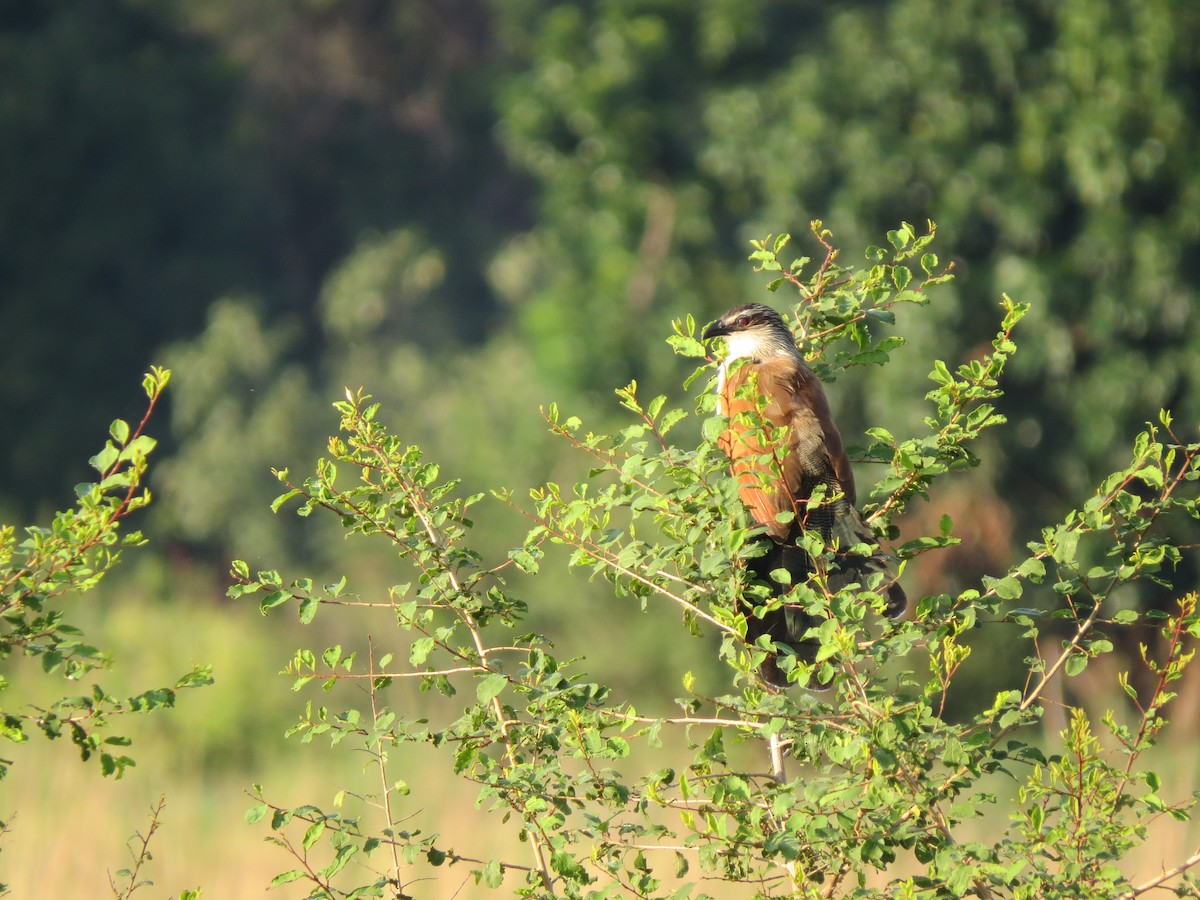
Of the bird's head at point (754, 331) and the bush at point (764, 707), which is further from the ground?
the bird's head at point (754, 331)

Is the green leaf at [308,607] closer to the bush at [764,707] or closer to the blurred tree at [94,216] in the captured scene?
the bush at [764,707]

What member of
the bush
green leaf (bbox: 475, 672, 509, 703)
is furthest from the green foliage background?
green leaf (bbox: 475, 672, 509, 703)

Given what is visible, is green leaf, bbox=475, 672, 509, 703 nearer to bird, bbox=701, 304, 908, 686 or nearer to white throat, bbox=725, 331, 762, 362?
bird, bbox=701, 304, 908, 686

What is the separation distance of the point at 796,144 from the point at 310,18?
1390 cm

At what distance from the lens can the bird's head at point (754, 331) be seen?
387 centimetres

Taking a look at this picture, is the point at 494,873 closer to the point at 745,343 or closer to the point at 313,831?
the point at 313,831

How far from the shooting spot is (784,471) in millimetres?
3125

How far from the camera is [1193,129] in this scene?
9758 mm

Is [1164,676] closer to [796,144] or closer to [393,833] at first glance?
[393,833]

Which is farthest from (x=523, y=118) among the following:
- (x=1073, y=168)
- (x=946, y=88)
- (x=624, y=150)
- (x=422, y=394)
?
(x=422, y=394)

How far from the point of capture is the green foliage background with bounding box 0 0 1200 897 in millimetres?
10094

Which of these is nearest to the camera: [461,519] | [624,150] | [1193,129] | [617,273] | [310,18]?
[461,519]

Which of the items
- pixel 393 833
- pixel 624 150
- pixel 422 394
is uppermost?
pixel 422 394

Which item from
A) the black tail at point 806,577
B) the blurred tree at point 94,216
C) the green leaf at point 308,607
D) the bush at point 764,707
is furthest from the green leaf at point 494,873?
the blurred tree at point 94,216
